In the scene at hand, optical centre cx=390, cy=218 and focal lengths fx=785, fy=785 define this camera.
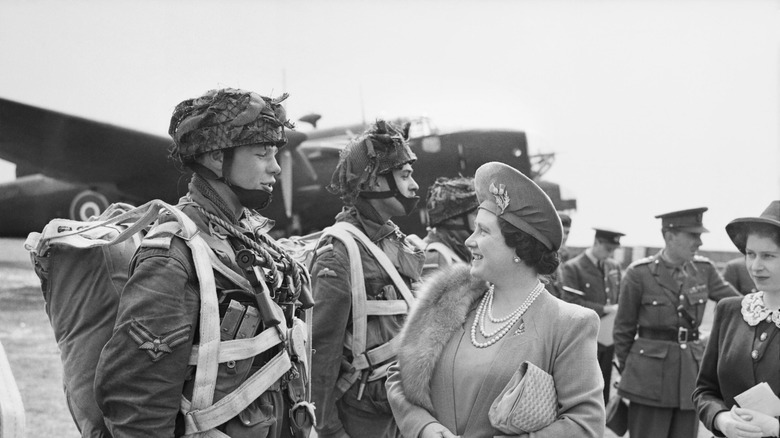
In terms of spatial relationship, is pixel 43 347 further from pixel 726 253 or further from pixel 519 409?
pixel 726 253

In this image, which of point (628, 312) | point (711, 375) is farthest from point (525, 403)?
point (628, 312)

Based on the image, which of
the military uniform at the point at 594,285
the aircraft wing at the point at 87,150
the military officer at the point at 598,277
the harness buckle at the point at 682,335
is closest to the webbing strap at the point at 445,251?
the harness buckle at the point at 682,335

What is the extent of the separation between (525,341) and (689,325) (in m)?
4.26

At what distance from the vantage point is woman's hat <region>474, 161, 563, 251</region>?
8.82 feet

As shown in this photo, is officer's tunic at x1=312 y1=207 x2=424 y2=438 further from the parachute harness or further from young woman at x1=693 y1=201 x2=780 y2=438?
young woman at x1=693 y1=201 x2=780 y2=438

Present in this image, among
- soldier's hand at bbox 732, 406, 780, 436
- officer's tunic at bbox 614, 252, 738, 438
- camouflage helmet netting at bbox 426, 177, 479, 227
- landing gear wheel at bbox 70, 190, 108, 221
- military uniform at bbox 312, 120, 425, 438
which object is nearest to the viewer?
soldier's hand at bbox 732, 406, 780, 436

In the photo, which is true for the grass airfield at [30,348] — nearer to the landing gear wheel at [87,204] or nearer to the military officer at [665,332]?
the landing gear wheel at [87,204]

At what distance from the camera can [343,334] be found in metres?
3.89

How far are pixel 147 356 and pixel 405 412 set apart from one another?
0.92 m

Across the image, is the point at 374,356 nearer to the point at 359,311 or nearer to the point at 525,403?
the point at 359,311

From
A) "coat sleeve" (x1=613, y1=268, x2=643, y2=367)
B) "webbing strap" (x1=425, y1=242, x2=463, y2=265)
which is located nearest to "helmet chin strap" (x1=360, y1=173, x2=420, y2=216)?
"webbing strap" (x1=425, y1=242, x2=463, y2=265)

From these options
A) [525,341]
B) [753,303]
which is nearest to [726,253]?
[753,303]

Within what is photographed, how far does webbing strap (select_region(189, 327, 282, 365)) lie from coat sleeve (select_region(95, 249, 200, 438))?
0.30 feet

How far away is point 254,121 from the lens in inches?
107
